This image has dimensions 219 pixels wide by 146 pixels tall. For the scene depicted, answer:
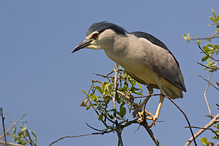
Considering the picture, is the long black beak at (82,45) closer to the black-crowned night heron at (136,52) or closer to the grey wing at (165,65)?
the black-crowned night heron at (136,52)

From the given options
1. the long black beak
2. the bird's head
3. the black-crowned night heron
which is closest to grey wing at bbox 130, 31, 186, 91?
the black-crowned night heron

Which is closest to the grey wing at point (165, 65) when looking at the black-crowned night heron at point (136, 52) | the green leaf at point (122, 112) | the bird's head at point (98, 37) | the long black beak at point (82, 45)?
the black-crowned night heron at point (136, 52)

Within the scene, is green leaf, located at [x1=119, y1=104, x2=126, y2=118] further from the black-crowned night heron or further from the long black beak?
the long black beak

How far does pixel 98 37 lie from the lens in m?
4.41

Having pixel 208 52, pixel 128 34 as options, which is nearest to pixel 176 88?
pixel 128 34

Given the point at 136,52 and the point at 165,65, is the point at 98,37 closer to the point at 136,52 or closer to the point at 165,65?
the point at 136,52

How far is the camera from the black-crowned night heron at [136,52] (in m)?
4.40

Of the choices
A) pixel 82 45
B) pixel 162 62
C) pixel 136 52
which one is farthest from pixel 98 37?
pixel 162 62

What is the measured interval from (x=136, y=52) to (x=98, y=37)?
529 mm

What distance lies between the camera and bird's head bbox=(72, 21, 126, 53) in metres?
4.38

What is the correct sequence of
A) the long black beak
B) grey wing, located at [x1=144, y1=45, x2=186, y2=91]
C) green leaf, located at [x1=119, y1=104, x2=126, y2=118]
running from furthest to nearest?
grey wing, located at [x1=144, y1=45, x2=186, y2=91] < the long black beak < green leaf, located at [x1=119, y1=104, x2=126, y2=118]

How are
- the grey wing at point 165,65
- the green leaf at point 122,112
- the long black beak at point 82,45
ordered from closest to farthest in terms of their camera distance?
the green leaf at point 122,112 < the long black beak at point 82,45 < the grey wing at point 165,65

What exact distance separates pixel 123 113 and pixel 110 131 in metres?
0.23

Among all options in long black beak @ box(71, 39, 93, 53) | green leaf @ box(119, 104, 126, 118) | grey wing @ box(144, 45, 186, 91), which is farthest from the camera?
grey wing @ box(144, 45, 186, 91)
